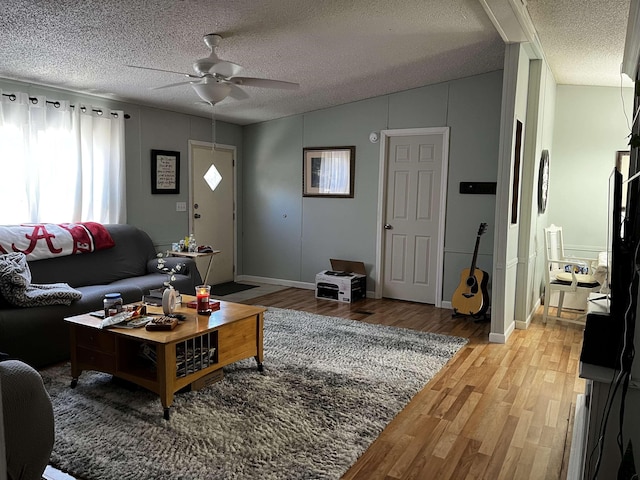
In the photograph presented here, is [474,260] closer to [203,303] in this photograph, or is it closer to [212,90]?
[203,303]

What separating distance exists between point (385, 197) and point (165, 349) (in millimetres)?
3725

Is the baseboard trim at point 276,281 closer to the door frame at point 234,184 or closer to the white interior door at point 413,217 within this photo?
the door frame at point 234,184

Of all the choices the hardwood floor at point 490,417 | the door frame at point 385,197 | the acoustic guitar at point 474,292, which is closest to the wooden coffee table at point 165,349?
the hardwood floor at point 490,417

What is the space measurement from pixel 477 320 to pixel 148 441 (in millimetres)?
3525

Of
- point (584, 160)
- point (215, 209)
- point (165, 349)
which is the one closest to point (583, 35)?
point (584, 160)

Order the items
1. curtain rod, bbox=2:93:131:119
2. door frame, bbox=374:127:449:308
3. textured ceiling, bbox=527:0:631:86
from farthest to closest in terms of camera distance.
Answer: door frame, bbox=374:127:449:308
curtain rod, bbox=2:93:131:119
textured ceiling, bbox=527:0:631:86

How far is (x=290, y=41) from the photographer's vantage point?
12.4ft

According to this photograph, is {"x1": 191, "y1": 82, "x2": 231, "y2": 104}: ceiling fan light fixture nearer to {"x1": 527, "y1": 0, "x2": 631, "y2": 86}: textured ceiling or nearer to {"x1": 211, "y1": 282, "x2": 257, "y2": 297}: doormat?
{"x1": 527, "y1": 0, "x2": 631, "y2": 86}: textured ceiling

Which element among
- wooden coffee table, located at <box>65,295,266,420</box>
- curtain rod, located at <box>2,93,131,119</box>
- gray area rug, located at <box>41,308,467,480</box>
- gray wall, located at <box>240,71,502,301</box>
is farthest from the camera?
gray wall, located at <box>240,71,502,301</box>

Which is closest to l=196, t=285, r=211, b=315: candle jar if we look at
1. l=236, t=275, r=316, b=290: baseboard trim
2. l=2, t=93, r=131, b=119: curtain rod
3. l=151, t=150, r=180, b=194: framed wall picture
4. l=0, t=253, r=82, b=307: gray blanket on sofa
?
l=0, t=253, r=82, b=307: gray blanket on sofa

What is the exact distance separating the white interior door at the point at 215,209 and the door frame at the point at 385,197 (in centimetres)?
213

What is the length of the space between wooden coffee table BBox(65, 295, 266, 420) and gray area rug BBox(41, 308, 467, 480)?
16 centimetres

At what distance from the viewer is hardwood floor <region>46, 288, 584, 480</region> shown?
2324 millimetres

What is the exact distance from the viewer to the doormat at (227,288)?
610 cm
